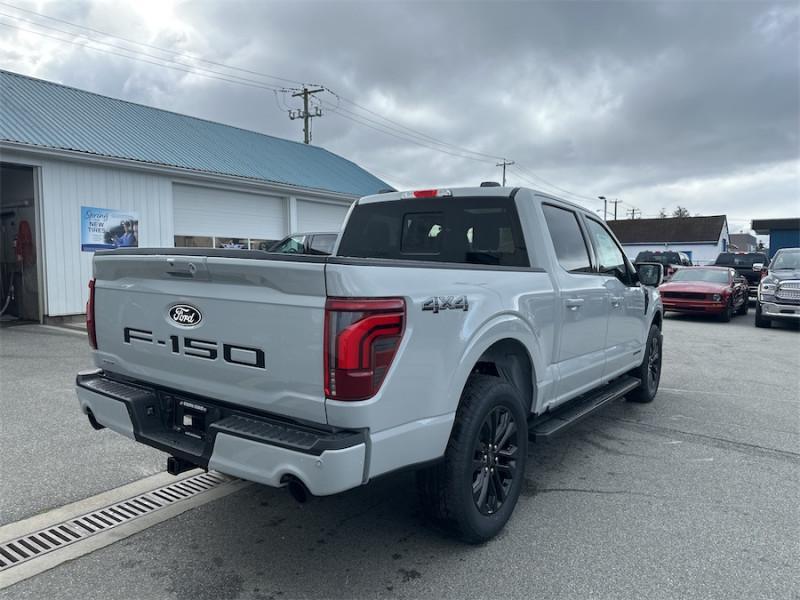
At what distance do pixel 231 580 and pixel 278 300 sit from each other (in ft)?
4.73

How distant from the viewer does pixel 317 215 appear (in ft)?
63.0

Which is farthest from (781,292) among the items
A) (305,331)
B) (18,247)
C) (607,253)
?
(18,247)

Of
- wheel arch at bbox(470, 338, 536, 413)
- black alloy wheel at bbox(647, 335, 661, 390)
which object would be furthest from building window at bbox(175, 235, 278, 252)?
wheel arch at bbox(470, 338, 536, 413)

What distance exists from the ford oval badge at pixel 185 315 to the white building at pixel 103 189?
10.1 meters

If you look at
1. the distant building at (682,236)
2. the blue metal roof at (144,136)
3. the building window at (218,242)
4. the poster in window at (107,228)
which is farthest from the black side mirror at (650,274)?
the distant building at (682,236)

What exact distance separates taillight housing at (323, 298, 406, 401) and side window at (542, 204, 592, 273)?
2.20 meters

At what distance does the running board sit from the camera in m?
3.89

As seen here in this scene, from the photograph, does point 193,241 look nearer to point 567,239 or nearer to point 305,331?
point 567,239

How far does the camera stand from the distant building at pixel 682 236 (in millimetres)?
53094

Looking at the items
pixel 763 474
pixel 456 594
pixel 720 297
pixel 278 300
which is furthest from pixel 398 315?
pixel 720 297

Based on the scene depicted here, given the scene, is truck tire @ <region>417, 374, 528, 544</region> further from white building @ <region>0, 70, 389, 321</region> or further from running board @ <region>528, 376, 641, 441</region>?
white building @ <region>0, 70, 389, 321</region>

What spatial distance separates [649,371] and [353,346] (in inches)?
198

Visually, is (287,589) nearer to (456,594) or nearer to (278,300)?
(456,594)

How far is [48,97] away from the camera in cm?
1398
